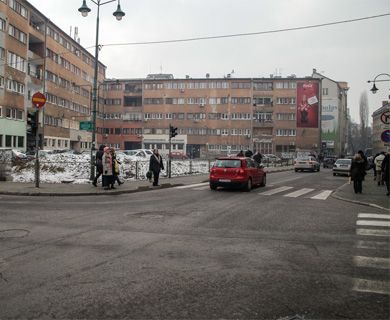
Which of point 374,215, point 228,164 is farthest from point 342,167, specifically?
point 374,215

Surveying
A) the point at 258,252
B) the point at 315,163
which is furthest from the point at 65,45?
the point at 258,252

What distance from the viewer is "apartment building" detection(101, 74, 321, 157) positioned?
273 ft

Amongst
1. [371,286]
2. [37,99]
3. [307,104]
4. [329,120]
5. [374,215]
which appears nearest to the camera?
[371,286]

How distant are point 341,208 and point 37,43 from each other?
5605cm

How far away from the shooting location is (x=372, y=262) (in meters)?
6.23

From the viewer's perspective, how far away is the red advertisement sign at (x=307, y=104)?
82562 mm

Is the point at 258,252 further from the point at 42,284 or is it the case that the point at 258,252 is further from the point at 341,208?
the point at 341,208

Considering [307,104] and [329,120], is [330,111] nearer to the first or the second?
[329,120]

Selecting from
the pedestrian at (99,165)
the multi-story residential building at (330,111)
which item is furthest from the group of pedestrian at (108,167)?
the multi-story residential building at (330,111)

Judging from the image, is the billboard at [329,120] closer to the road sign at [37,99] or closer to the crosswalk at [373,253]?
the road sign at [37,99]

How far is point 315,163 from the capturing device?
40812 millimetres

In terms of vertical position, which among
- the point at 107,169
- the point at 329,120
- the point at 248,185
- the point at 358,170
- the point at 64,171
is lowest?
the point at 248,185

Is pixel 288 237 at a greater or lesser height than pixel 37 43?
lesser

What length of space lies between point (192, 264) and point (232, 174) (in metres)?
12.0
